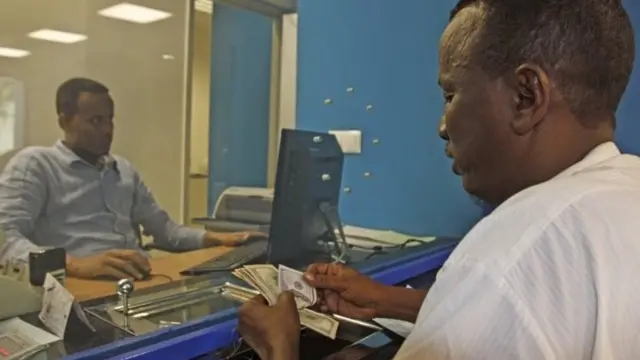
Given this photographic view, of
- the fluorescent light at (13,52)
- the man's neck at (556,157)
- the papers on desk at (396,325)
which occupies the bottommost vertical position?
the papers on desk at (396,325)

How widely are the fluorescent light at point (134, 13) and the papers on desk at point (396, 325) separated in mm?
1923

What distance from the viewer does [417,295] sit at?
131cm

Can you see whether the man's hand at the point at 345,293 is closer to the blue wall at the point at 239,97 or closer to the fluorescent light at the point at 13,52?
the blue wall at the point at 239,97

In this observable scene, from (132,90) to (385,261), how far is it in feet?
5.12

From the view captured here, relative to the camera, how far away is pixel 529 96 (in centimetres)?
70

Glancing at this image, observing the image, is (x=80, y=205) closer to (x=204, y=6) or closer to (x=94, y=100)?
(x=94, y=100)

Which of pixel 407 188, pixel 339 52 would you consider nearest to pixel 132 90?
pixel 339 52

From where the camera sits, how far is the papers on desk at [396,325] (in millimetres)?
1231

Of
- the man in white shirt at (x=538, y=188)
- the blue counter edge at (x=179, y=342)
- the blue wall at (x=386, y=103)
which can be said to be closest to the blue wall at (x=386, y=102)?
the blue wall at (x=386, y=103)

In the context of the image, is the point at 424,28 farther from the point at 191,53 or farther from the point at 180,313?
the point at 180,313

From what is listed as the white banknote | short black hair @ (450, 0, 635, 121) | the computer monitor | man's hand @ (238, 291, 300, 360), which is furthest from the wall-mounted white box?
short black hair @ (450, 0, 635, 121)

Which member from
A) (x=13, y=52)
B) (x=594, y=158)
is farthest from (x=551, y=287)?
(x=13, y=52)

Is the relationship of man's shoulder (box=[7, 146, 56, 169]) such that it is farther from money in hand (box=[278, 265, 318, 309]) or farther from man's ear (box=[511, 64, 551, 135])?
man's ear (box=[511, 64, 551, 135])

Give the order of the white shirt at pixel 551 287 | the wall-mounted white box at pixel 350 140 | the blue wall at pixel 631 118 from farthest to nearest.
Result: the wall-mounted white box at pixel 350 140, the blue wall at pixel 631 118, the white shirt at pixel 551 287
